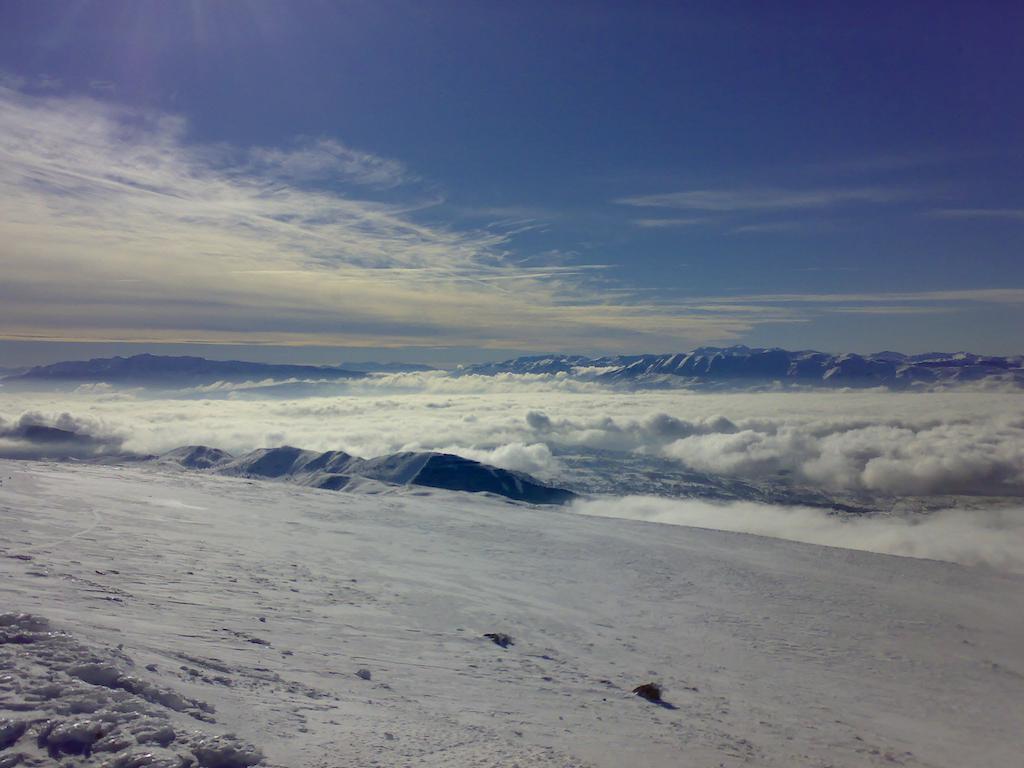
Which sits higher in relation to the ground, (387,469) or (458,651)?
(458,651)

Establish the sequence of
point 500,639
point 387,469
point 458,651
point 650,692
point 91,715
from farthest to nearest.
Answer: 1. point 387,469
2. point 500,639
3. point 458,651
4. point 650,692
5. point 91,715

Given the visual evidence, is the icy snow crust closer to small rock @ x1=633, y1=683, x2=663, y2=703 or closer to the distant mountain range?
small rock @ x1=633, y1=683, x2=663, y2=703

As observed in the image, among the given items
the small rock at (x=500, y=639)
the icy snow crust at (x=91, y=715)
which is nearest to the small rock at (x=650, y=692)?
the small rock at (x=500, y=639)

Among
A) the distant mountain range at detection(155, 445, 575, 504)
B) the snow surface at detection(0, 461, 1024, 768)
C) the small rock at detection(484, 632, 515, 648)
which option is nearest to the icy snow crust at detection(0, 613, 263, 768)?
the snow surface at detection(0, 461, 1024, 768)

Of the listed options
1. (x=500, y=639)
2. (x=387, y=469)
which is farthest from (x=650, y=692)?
(x=387, y=469)

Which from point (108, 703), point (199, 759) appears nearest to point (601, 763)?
point (199, 759)

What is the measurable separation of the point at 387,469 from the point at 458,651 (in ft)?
502

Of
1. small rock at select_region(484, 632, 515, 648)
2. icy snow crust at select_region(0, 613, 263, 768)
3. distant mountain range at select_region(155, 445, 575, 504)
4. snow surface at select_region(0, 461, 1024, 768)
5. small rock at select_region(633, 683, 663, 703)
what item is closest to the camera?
icy snow crust at select_region(0, 613, 263, 768)

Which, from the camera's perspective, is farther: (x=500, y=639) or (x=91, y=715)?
(x=500, y=639)

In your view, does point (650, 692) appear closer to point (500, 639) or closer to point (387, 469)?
point (500, 639)

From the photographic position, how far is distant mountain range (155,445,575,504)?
6363 inches

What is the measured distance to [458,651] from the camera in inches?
640

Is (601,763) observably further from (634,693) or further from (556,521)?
(556,521)

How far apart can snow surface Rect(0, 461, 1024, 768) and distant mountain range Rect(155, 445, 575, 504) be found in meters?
123
